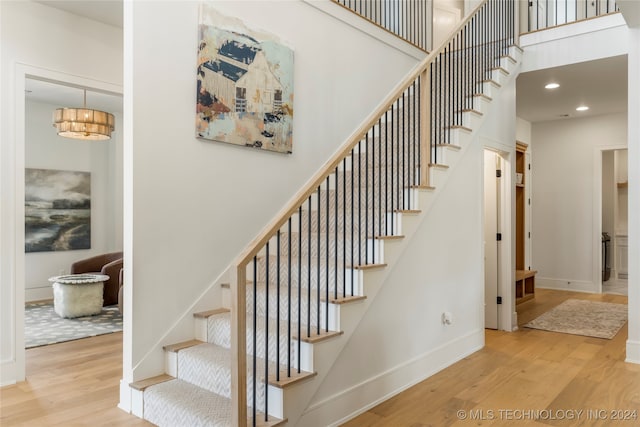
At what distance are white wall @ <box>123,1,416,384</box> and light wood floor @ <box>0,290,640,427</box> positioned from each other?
528 millimetres

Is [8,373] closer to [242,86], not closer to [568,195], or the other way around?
[242,86]

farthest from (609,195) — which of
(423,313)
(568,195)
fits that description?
(423,313)

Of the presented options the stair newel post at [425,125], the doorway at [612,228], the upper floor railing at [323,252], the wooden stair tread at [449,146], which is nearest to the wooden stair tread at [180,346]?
the upper floor railing at [323,252]

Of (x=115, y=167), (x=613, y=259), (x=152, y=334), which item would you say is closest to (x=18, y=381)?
→ (x=152, y=334)

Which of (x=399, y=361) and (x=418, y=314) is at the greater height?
(x=418, y=314)

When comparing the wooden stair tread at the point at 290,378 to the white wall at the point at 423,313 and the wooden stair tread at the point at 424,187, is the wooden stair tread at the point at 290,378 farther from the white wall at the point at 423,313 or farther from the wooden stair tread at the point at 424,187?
the wooden stair tread at the point at 424,187

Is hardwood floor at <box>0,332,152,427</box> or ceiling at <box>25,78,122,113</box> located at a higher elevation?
ceiling at <box>25,78,122,113</box>

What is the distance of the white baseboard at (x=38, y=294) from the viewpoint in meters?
6.49

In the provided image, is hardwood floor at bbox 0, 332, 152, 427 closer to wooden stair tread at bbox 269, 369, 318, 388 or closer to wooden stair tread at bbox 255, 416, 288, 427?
wooden stair tread at bbox 255, 416, 288, 427

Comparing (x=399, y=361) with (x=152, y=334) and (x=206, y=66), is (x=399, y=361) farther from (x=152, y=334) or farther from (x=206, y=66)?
(x=206, y=66)

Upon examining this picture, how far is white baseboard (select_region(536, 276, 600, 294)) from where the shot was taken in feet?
23.9

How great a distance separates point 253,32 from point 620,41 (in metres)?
3.81

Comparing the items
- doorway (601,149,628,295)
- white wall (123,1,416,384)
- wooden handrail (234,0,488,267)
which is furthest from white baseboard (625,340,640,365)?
doorway (601,149,628,295)

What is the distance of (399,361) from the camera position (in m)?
3.25
